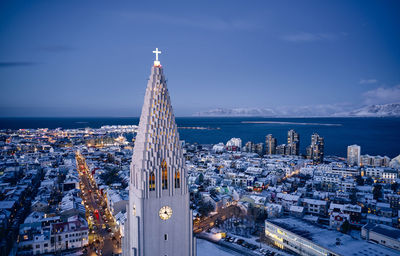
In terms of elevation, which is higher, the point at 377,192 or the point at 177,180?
the point at 177,180

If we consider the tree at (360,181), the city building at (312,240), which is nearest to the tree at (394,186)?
the tree at (360,181)

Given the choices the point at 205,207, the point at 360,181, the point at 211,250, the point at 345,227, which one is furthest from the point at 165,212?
the point at 360,181

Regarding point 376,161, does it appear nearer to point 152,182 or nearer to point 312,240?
point 312,240

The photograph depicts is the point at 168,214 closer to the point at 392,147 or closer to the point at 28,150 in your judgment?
the point at 28,150

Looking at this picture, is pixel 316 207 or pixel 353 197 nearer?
pixel 316 207

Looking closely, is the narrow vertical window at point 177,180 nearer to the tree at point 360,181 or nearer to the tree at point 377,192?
the tree at point 377,192

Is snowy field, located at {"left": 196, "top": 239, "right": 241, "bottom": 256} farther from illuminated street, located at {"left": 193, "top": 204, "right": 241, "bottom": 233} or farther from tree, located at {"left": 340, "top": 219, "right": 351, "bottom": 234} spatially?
tree, located at {"left": 340, "top": 219, "right": 351, "bottom": 234}
